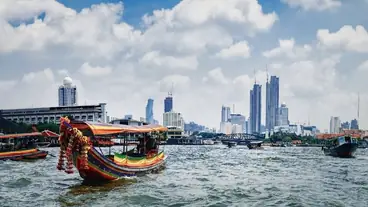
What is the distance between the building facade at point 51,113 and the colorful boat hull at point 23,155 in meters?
102

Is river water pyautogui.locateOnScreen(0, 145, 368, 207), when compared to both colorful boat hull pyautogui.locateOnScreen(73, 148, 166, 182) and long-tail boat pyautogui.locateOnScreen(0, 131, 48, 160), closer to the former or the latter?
colorful boat hull pyautogui.locateOnScreen(73, 148, 166, 182)

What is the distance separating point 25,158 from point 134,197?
85.5 feet

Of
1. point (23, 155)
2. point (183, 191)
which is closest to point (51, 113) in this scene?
point (23, 155)

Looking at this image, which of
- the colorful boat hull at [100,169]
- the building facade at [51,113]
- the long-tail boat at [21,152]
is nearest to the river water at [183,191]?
the colorful boat hull at [100,169]

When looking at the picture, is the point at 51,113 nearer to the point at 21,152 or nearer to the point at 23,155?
the point at 23,155

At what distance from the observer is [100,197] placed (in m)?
17.5

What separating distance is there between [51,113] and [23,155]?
11242 centimetres

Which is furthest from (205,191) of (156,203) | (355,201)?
(355,201)

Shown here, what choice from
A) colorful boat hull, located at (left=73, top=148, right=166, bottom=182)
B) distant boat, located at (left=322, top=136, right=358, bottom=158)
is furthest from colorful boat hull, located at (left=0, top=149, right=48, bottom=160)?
distant boat, located at (left=322, top=136, right=358, bottom=158)

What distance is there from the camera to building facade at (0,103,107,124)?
14362 cm

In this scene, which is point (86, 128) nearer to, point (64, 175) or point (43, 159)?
point (64, 175)

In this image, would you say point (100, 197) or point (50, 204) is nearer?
point (50, 204)

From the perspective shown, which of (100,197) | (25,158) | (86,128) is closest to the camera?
(100,197)

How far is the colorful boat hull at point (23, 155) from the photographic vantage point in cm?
3834
